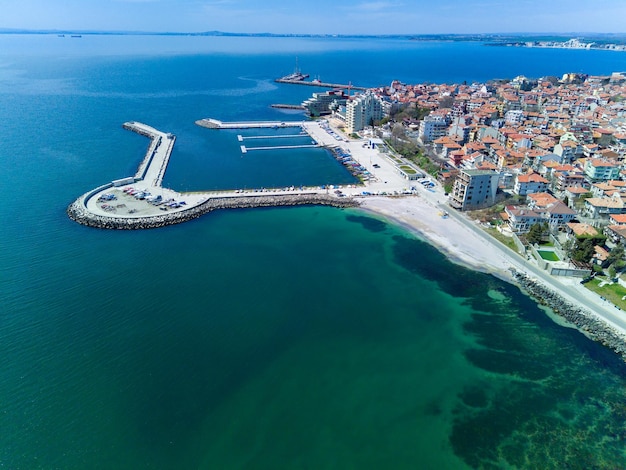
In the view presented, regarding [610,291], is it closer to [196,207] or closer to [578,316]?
[578,316]

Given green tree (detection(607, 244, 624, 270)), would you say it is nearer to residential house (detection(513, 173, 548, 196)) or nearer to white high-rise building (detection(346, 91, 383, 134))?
residential house (detection(513, 173, 548, 196))

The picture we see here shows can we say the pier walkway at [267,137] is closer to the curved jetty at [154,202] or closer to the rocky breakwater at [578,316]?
the curved jetty at [154,202]

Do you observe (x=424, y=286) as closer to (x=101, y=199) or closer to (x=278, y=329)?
(x=278, y=329)

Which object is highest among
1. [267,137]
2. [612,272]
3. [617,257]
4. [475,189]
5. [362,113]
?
[362,113]

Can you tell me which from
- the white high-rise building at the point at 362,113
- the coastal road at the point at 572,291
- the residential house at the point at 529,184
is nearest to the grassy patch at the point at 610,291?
the coastal road at the point at 572,291

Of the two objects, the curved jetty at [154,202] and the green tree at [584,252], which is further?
the curved jetty at [154,202]

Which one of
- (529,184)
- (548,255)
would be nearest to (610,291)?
(548,255)

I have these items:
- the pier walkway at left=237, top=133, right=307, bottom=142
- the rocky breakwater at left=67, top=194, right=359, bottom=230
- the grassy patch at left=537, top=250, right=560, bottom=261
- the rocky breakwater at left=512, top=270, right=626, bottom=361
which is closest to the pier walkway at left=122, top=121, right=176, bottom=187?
the rocky breakwater at left=67, top=194, right=359, bottom=230
